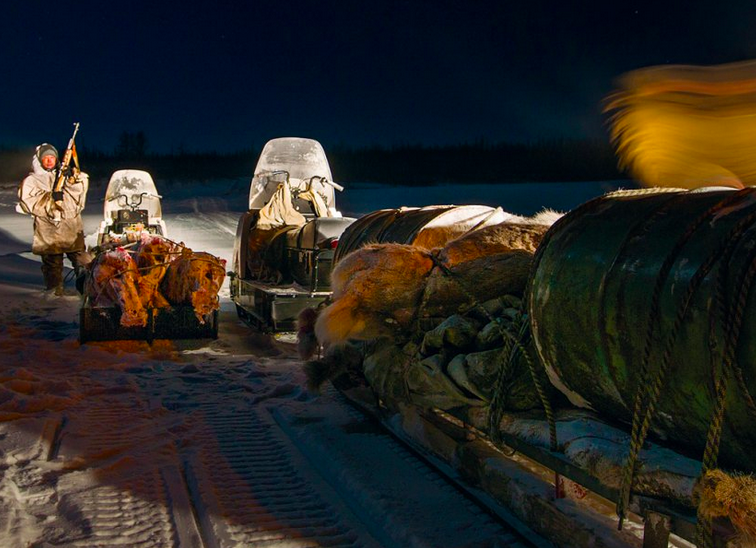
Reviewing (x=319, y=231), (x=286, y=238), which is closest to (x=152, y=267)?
(x=319, y=231)

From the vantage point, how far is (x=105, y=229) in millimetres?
14859

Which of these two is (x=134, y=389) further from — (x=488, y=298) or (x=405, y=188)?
(x=405, y=188)

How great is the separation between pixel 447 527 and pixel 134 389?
13.8 ft

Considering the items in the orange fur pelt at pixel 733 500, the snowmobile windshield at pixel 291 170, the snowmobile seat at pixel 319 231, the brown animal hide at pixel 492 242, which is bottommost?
the orange fur pelt at pixel 733 500

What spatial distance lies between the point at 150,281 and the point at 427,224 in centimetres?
428

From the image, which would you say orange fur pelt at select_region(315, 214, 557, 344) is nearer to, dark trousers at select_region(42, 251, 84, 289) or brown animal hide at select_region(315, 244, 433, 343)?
brown animal hide at select_region(315, 244, 433, 343)

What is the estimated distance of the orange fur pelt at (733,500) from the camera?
266 cm

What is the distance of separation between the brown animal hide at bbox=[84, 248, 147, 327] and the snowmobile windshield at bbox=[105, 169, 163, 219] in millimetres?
6395

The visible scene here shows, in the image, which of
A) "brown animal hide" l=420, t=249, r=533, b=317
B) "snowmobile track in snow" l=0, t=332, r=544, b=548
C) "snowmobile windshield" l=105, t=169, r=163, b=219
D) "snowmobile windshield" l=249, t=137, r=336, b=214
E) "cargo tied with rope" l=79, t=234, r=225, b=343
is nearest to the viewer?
"snowmobile track in snow" l=0, t=332, r=544, b=548

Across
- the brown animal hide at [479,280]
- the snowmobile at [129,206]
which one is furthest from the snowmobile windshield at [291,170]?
the brown animal hide at [479,280]

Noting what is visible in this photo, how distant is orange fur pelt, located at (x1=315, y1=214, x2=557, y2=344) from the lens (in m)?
5.56

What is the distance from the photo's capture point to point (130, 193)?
53.1ft

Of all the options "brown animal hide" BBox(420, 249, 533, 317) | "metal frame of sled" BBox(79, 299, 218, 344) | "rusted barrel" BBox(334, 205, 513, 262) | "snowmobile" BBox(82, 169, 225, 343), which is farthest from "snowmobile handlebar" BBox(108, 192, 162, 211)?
"brown animal hide" BBox(420, 249, 533, 317)

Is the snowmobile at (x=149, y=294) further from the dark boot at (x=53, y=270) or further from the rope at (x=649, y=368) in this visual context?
the rope at (x=649, y=368)
